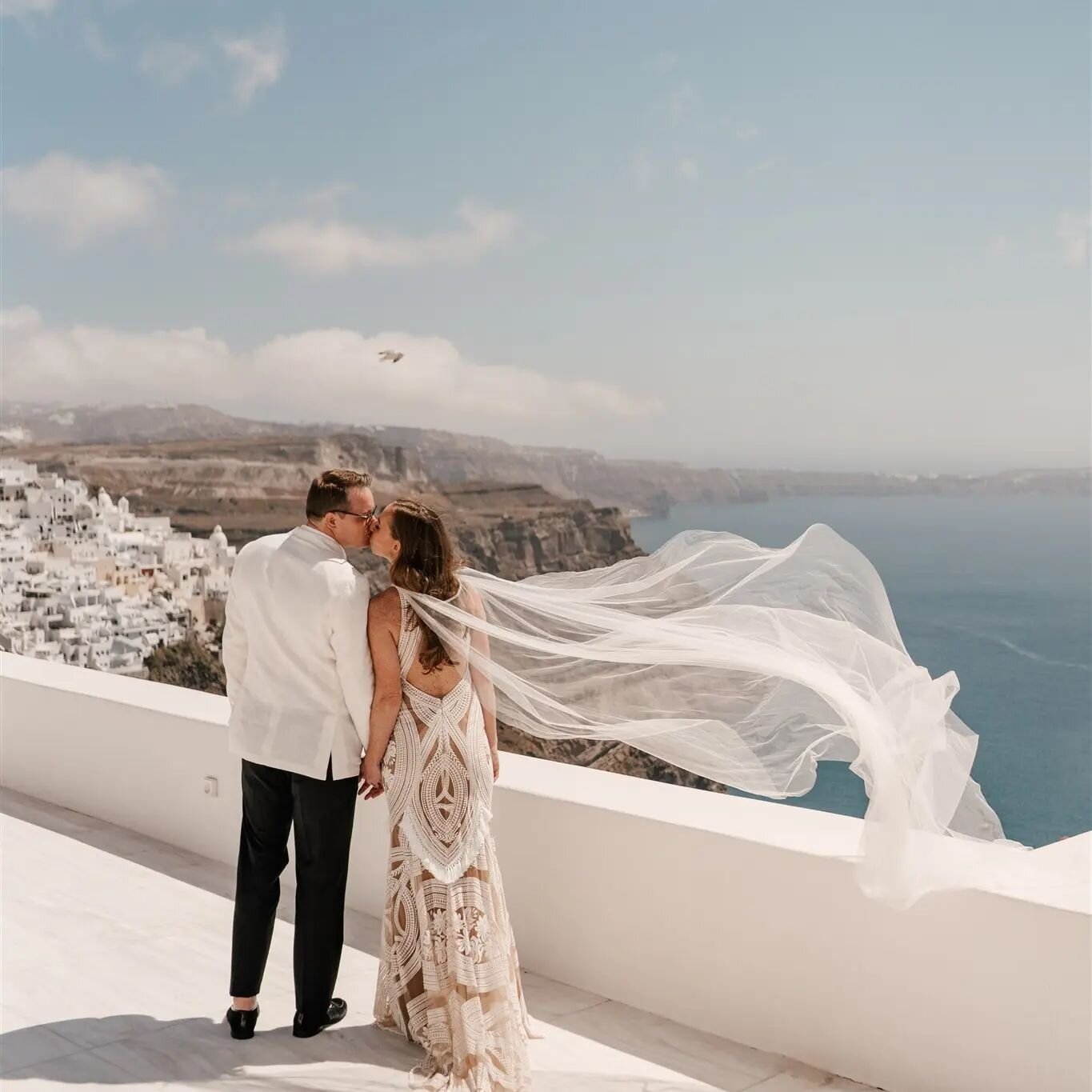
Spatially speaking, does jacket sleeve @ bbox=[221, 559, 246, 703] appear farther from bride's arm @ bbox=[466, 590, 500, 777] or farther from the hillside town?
the hillside town

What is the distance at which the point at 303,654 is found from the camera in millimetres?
2590

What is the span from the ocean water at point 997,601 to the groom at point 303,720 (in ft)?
139

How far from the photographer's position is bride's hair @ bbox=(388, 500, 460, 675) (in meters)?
2.55

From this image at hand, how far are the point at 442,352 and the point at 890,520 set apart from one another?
24025 millimetres

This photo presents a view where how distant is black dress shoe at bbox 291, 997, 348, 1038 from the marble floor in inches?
0.7

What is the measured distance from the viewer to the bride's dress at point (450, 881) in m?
2.49

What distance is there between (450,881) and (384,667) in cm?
46

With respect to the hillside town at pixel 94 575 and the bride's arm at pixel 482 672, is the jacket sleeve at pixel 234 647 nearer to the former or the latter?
the bride's arm at pixel 482 672

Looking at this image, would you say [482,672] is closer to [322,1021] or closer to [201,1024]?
[322,1021]

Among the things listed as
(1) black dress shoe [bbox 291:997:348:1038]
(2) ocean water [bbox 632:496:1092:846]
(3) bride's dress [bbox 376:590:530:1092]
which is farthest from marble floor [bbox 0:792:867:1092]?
(2) ocean water [bbox 632:496:1092:846]

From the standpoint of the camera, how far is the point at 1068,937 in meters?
2.17

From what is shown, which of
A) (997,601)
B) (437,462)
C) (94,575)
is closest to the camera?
(94,575)

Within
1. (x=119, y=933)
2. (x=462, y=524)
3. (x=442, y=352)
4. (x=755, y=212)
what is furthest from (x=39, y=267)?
(x=119, y=933)

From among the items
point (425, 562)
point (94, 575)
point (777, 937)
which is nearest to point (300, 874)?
point (425, 562)
